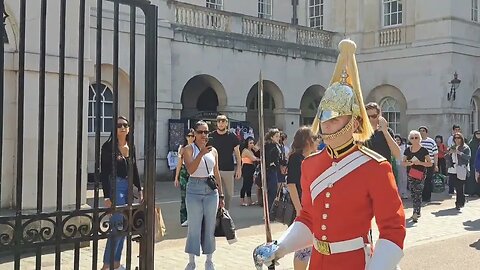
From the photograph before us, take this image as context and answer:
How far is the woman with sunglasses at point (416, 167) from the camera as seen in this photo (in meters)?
11.5

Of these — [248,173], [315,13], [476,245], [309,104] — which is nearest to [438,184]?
[248,173]

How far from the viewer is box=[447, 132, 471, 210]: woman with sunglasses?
13523 millimetres

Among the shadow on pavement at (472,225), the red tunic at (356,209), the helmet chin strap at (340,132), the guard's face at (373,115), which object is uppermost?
the guard's face at (373,115)

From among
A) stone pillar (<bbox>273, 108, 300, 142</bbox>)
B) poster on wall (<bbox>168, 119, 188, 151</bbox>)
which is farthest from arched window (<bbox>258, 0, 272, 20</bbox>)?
poster on wall (<bbox>168, 119, 188, 151</bbox>)

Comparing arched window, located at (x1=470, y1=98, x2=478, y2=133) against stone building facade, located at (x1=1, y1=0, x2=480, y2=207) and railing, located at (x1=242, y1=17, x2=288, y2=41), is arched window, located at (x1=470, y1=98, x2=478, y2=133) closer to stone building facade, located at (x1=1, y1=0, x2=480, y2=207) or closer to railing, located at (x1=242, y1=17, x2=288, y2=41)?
stone building facade, located at (x1=1, y1=0, x2=480, y2=207)

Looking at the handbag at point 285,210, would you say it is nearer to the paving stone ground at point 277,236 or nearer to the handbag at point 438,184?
the paving stone ground at point 277,236

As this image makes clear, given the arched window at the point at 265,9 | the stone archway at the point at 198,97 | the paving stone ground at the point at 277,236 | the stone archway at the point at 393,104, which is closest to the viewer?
the paving stone ground at the point at 277,236

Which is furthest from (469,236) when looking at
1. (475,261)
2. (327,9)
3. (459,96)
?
(327,9)

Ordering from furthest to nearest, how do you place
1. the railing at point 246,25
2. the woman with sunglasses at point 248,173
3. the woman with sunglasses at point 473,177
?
the railing at point 246,25
the woman with sunglasses at point 473,177
the woman with sunglasses at point 248,173

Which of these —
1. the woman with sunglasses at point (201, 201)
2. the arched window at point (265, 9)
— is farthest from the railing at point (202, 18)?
the woman with sunglasses at point (201, 201)

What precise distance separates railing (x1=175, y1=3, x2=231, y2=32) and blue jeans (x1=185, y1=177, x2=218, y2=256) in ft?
41.2

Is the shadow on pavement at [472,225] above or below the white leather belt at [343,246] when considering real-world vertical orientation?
below

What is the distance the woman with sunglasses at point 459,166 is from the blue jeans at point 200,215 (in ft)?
25.9

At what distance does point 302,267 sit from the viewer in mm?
6023
